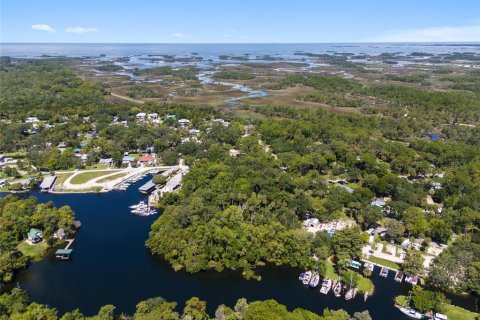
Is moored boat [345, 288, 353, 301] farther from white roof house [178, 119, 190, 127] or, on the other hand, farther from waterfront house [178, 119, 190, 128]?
white roof house [178, 119, 190, 127]

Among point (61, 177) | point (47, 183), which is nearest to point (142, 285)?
point (47, 183)

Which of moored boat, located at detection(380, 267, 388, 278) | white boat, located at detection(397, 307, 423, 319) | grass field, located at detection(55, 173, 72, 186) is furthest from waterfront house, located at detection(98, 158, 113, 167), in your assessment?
white boat, located at detection(397, 307, 423, 319)

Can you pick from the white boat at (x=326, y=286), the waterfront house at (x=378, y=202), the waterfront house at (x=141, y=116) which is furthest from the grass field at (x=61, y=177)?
the waterfront house at (x=378, y=202)

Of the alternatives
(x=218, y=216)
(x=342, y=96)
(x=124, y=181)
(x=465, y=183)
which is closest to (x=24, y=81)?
(x=124, y=181)

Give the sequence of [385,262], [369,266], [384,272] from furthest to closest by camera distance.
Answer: [385,262], [369,266], [384,272]

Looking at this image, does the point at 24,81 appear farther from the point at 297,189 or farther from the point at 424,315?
the point at 424,315

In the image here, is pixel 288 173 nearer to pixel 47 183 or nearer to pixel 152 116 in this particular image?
pixel 47 183
